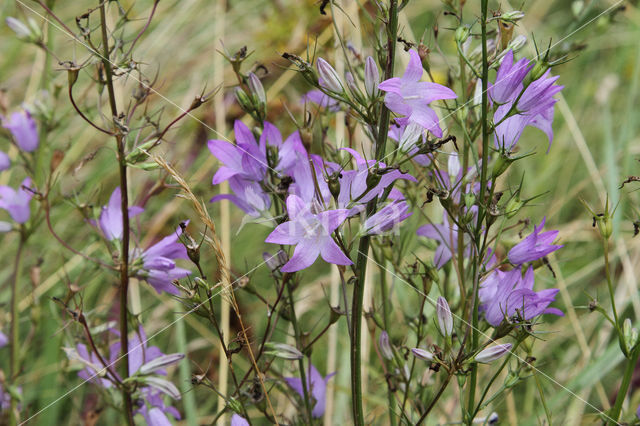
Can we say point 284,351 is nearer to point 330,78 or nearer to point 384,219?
point 384,219

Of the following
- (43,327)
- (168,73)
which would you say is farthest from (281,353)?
(168,73)

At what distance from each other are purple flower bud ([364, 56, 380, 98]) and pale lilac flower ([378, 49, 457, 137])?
3 cm

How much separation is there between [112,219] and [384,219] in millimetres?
686

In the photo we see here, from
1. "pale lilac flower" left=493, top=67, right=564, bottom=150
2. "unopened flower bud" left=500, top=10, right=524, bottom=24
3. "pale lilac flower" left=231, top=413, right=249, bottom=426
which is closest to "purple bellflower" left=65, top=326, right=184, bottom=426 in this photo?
"pale lilac flower" left=231, top=413, right=249, bottom=426

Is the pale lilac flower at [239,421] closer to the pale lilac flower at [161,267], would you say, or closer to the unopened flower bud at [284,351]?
the unopened flower bud at [284,351]

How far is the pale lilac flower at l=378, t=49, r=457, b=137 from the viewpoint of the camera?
103cm

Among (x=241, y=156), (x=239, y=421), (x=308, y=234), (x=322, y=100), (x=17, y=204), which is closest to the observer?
(x=308, y=234)

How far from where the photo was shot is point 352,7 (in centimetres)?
283

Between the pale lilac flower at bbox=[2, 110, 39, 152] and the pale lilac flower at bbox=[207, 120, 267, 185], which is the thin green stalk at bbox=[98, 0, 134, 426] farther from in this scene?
the pale lilac flower at bbox=[2, 110, 39, 152]

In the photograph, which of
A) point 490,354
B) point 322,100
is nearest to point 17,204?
point 322,100

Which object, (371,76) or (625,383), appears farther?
(625,383)

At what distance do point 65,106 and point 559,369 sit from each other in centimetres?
274

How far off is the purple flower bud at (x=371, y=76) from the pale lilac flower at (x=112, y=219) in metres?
0.63

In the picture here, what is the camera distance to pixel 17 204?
1.68 metres
